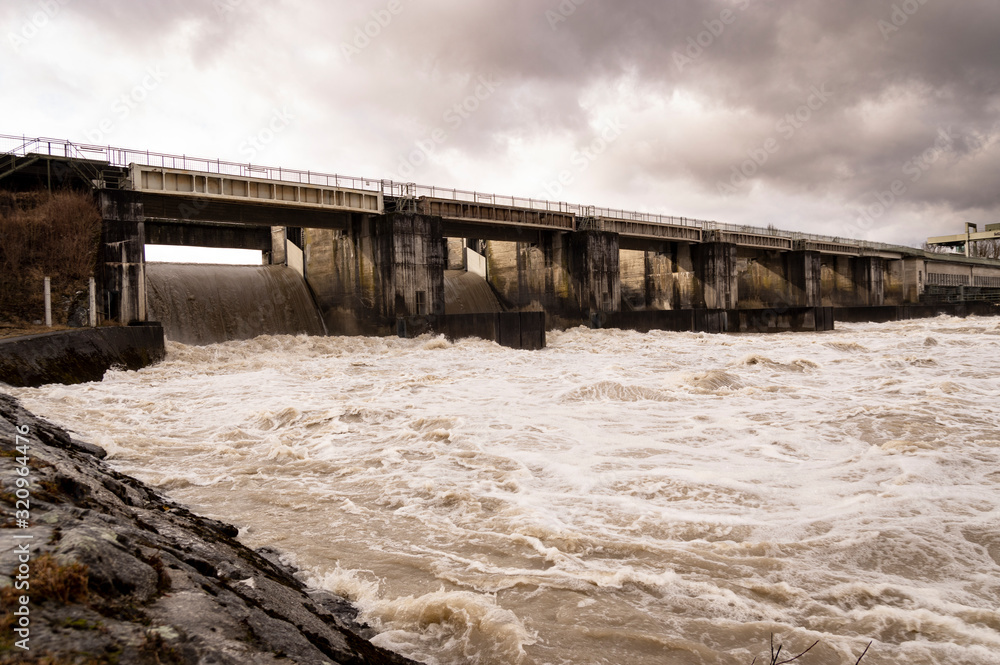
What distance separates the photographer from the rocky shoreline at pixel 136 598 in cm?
182

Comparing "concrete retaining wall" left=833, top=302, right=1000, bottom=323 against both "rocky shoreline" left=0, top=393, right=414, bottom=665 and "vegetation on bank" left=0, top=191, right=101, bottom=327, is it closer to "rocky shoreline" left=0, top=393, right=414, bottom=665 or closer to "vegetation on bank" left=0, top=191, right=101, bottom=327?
"vegetation on bank" left=0, top=191, right=101, bottom=327

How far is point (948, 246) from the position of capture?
3371 inches

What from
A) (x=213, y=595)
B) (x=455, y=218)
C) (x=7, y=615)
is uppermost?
(x=455, y=218)

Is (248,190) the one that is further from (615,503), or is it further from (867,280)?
(867,280)

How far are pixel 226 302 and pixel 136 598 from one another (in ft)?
87.7

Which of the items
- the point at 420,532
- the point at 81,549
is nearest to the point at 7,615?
the point at 81,549

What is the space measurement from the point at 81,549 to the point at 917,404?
39.2 feet

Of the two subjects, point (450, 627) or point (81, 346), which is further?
point (81, 346)

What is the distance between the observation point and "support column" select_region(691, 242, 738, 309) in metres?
43.6

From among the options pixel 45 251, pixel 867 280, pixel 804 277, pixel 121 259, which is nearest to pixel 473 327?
pixel 121 259

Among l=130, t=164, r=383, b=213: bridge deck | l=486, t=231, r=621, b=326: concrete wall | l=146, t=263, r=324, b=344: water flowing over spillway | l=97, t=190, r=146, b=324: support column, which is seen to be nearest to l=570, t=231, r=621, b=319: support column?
l=486, t=231, r=621, b=326: concrete wall

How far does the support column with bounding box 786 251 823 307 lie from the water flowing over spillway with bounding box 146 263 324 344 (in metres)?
41.5

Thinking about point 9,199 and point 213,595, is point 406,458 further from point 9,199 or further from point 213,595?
point 9,199

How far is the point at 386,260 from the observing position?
27188mm
